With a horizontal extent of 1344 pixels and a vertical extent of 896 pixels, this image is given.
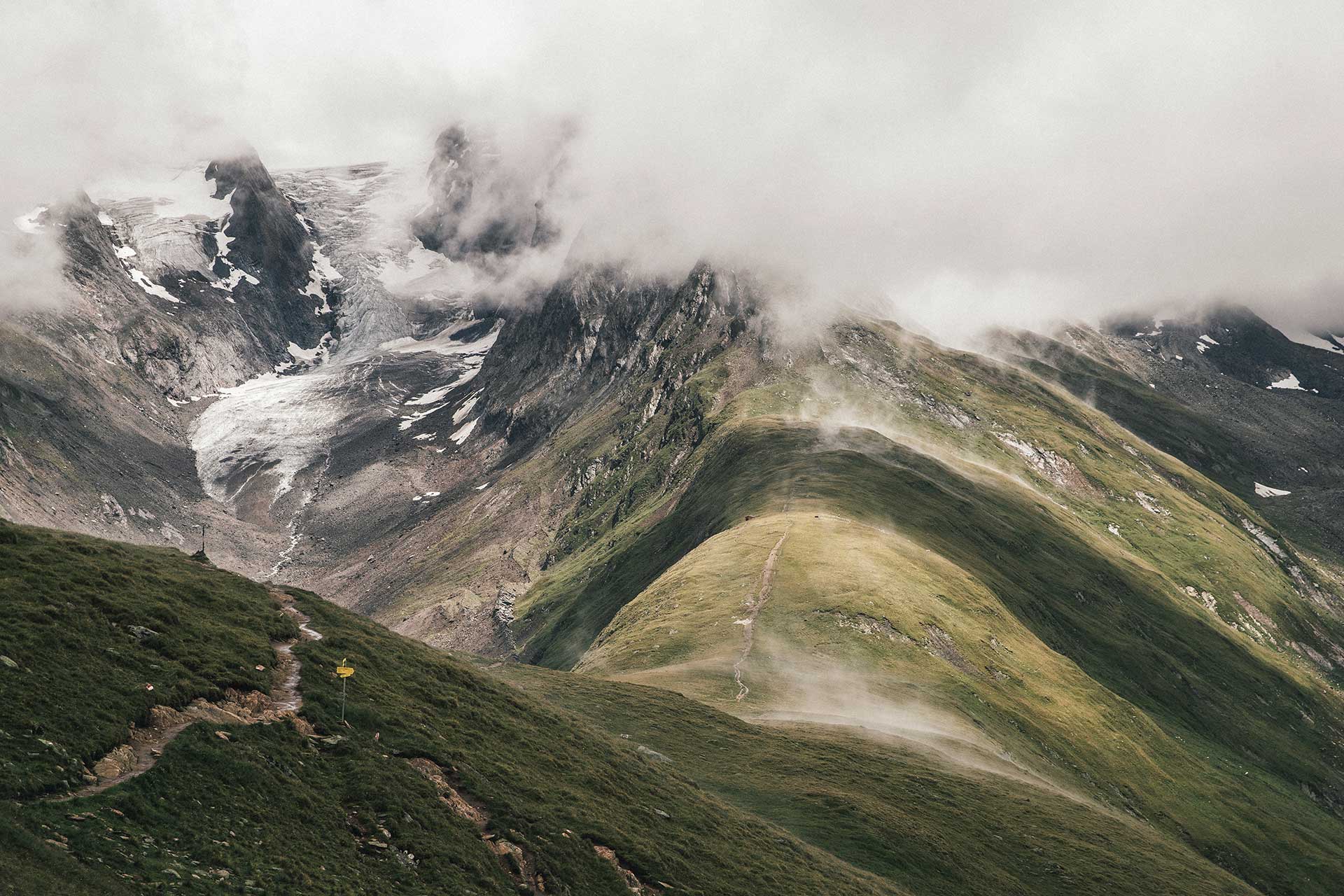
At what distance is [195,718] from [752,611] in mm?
109189

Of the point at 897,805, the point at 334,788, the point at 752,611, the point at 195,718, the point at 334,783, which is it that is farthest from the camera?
the point at 752,611

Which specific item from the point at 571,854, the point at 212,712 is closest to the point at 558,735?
the point at 571,854

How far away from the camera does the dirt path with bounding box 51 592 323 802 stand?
110 feet

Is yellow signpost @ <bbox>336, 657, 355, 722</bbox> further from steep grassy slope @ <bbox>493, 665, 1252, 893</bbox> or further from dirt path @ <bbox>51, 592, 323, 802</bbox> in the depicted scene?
steep grassy slope @ <bbox>493, 665, 1252, 893</bbox>

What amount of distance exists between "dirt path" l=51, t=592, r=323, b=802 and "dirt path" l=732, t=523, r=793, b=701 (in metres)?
72.2

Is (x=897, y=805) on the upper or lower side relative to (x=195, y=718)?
upper

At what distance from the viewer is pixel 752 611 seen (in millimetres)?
142250

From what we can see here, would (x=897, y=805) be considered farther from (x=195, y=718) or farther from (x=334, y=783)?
(x=195, y=718)

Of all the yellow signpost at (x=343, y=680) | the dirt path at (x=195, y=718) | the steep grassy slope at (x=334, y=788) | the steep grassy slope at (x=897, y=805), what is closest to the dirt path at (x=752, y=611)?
the steep grassy slope at (x=897, y=805)

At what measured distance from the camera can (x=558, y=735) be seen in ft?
203

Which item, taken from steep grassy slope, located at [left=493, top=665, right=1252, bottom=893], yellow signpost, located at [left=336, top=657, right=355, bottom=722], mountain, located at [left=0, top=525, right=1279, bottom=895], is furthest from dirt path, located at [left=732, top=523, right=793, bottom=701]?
yellow signpost, located at [left=336, top=657, right=355, bottom=722]

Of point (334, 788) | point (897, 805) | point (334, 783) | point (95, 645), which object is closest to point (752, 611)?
point (897, 805)

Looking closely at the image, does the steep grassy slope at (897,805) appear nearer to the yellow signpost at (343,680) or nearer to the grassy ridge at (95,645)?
the yellow signpost at (343,680)

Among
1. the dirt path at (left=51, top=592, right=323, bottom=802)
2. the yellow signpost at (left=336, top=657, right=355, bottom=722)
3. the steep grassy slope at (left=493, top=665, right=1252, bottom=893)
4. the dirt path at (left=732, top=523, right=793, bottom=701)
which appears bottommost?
the dirt path at (left=51, top=592, right=323, bottom=802)
